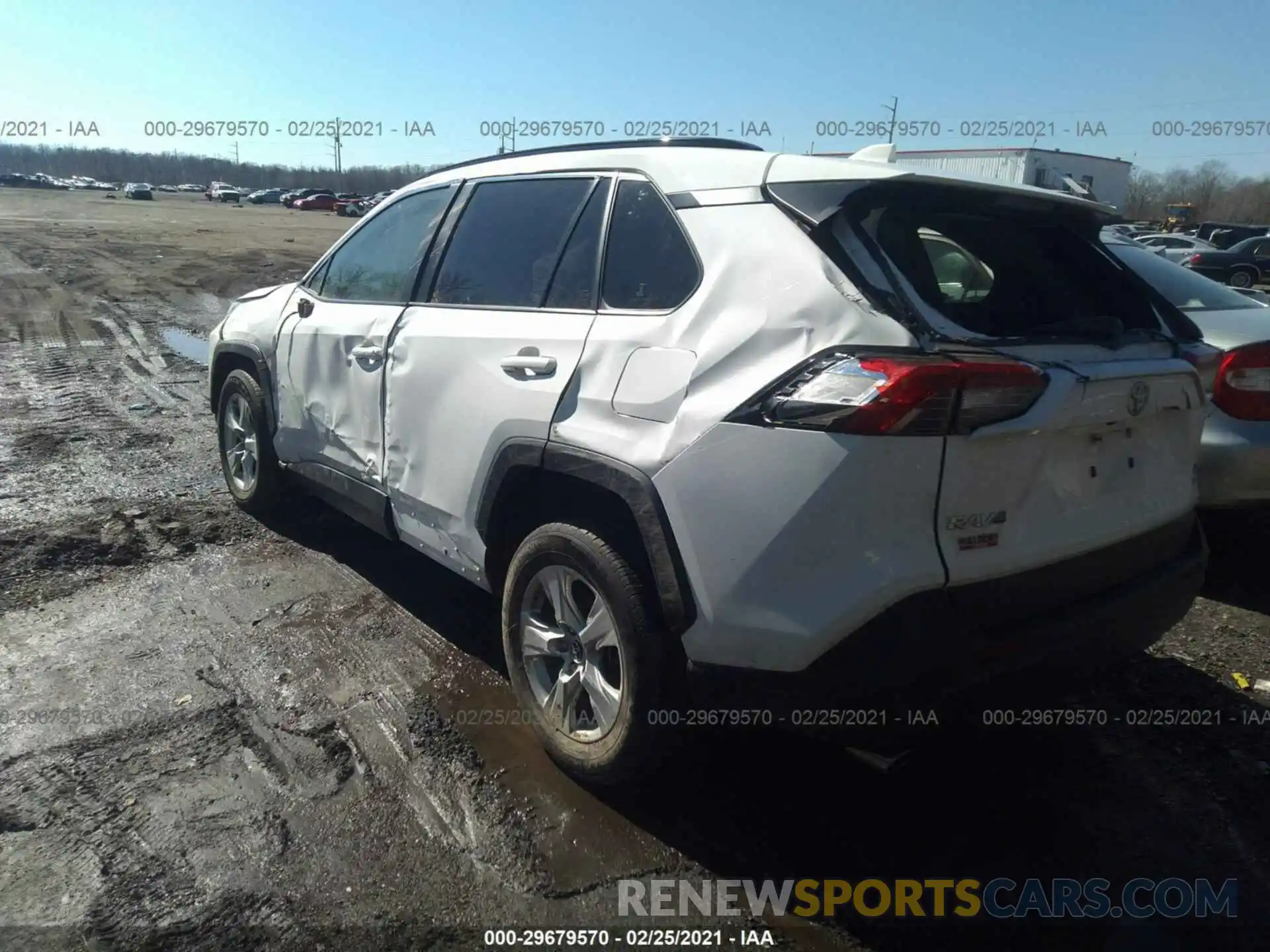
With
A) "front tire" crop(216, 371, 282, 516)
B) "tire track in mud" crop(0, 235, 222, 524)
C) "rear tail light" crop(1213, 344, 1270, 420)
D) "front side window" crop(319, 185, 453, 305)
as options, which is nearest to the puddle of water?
"tire track in mud" crop(0, 235, 222, 524)

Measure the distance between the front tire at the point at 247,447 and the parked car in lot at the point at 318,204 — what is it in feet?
210

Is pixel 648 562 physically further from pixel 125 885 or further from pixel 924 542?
pixel 125 885

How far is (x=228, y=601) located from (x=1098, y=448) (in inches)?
144

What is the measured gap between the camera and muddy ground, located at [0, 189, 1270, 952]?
8.02 feet

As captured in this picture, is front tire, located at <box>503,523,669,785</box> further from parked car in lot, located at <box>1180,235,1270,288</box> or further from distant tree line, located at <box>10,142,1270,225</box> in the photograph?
distant tree line, located at <box>10,142,1270,225</box>

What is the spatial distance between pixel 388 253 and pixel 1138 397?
3095mm

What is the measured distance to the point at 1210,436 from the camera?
419cm

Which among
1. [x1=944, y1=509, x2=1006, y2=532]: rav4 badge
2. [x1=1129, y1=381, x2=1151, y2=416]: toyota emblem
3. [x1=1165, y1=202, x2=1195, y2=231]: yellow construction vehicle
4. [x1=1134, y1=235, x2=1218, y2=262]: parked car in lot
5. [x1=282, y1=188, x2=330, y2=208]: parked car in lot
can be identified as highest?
[x1=1165, y1=202, x2=1195, y2=231]: yellow construction vehicle

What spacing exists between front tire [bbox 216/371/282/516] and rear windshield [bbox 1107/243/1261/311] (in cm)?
459

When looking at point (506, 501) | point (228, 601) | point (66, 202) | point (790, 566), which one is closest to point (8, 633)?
point (228, 601)

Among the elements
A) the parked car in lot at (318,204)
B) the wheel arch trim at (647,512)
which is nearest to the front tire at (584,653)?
the wheel arch trim at (647,512)

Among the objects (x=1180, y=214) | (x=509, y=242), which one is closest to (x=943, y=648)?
(x=509, y=242)

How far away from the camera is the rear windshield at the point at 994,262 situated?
7.86ft

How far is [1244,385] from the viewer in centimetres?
423
